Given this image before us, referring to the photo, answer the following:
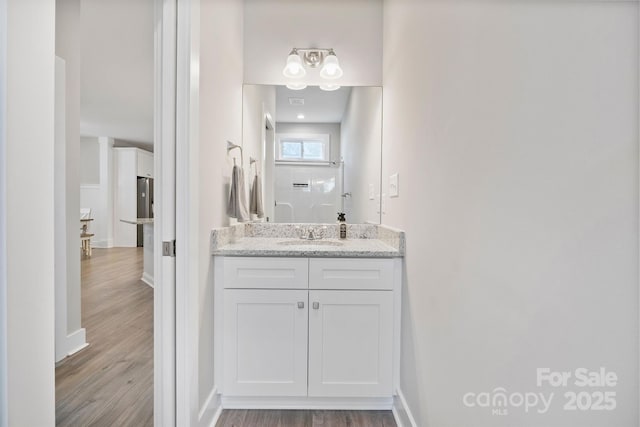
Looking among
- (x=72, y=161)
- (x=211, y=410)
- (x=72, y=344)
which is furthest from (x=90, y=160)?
(x=211, y=410)

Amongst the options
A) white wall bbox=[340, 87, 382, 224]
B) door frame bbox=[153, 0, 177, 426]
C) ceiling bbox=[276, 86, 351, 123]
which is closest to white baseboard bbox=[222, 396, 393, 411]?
door frame bbox=[153, 0, 177, 426]

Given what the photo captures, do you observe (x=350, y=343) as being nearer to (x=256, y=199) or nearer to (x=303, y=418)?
(x=303, y=418)

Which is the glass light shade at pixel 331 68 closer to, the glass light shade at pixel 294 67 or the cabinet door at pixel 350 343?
the glass light shade at pixel 294 67

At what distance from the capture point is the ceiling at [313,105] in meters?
2.13

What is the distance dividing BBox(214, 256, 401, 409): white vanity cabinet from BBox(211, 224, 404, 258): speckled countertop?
1.5 inches

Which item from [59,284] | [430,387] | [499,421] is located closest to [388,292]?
[430,387]

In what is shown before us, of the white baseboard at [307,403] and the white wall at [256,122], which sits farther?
the white wall at [256,122]

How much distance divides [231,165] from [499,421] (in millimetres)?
1721

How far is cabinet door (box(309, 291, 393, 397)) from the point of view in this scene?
1.56 metres

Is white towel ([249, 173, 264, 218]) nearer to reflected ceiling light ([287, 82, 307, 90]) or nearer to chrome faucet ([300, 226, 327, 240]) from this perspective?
chrome faucet ([300, 226, 327, 240])

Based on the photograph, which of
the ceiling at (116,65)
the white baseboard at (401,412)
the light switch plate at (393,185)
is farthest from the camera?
the ceiling at (116,65)

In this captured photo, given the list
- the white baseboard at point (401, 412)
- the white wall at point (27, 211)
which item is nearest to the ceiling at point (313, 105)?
the white wall at point (27, 211)

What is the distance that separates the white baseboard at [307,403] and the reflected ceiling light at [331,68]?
2.01 metres

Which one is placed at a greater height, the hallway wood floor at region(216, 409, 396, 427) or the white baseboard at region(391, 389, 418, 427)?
the white baseboard at region(391, 389, 418, 427)
